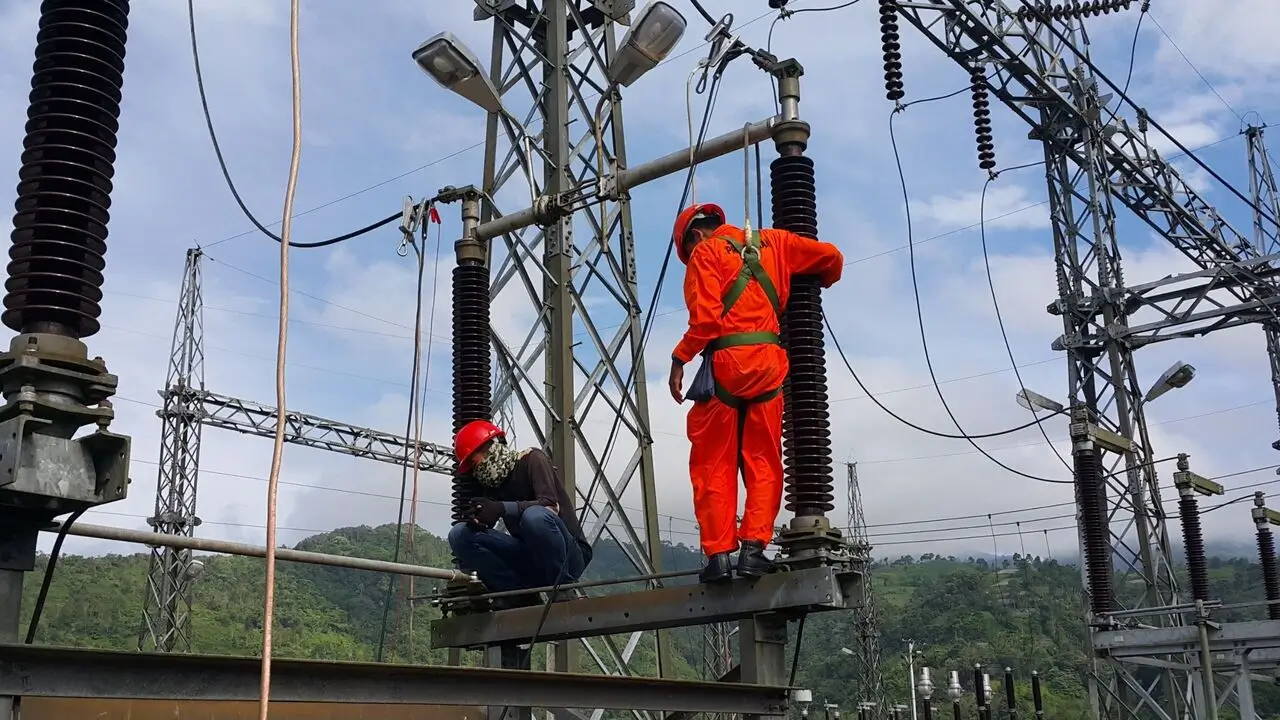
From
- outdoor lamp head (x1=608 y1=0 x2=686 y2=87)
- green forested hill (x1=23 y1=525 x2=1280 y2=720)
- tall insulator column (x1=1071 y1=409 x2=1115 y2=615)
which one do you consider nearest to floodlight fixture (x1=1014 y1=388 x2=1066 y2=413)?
tall insulator column (x1=1071 y1=409 x2=1115 y2=615)

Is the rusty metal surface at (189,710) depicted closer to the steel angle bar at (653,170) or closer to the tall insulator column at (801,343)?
the tall insulator column at (801,343)

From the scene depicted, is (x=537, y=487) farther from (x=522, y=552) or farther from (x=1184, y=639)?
(x=1184, y=639)

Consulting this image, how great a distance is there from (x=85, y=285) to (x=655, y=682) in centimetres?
227

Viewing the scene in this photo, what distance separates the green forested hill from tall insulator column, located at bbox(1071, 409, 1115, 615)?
16.8 metres

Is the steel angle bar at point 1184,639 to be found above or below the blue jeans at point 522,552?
below

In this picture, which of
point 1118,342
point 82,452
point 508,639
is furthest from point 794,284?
point 1118,342

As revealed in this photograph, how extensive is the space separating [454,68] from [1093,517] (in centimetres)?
1095

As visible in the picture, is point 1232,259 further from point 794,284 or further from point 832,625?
point 832,625

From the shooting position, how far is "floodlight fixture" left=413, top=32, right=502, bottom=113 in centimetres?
716

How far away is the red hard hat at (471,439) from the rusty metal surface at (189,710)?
1.70 m

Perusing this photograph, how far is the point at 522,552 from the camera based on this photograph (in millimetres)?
5613

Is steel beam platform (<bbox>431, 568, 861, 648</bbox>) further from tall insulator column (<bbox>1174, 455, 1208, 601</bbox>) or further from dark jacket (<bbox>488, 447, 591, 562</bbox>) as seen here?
tall insulator column (<bbox>1174, 455, 1208, 601</bbox>)

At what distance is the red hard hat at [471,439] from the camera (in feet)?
19.2

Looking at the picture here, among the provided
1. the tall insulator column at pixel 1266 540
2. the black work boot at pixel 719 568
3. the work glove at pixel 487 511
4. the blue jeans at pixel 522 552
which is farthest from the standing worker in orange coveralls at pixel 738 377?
the tall insulator column at pixel 1266 540
